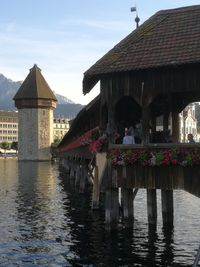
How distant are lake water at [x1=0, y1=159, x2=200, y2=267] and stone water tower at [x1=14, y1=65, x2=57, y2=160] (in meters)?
86.0

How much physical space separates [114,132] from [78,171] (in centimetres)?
2523

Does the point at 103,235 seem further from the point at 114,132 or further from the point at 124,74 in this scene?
the point at 124,74

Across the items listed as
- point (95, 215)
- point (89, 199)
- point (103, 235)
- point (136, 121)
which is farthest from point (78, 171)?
point (103, 235)

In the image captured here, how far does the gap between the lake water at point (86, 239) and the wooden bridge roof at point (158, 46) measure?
538cm

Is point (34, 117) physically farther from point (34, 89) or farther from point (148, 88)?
point (148, 88)

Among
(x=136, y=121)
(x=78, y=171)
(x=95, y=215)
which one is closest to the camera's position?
(x=136, y=121)

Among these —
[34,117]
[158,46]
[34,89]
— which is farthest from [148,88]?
[34,117]

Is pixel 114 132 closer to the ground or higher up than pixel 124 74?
closer to the ground

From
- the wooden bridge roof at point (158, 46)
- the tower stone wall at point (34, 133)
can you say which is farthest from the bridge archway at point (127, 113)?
the tower stone wall at point (34, 133)

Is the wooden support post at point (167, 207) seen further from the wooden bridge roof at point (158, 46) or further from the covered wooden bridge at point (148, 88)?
the wooden bridge roof at point (158, 46)

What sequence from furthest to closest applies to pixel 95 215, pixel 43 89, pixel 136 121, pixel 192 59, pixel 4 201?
pixel 43 89
pixel 4 201
pixel 95 215
pixel 136 121
pixel 192 59

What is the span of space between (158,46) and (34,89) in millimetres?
98959

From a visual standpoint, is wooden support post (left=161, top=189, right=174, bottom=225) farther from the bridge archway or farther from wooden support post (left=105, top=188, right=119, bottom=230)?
wooden support post (left=105, top=188, right=119, bottom=230)

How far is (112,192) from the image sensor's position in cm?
1766
